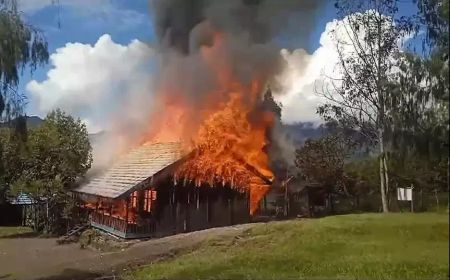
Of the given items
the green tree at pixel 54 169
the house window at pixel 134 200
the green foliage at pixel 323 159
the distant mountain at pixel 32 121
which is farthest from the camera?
the green tree at pixel 54 169

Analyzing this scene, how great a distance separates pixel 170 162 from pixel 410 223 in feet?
51.9

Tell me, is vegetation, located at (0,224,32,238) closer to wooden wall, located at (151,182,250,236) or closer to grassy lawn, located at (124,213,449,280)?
wooden wall, located at (151,182,250,236)

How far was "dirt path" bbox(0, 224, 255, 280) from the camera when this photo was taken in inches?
722

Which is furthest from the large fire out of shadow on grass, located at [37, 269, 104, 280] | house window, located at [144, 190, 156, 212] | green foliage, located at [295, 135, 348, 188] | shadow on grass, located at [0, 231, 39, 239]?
shadow on grass, located at [0, 231, 39, 239]

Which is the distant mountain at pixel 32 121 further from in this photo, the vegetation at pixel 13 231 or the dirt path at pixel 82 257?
the vegetation at pixel 13 231

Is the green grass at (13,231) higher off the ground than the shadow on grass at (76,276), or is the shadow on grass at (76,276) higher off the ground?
the green grass at (13,231)

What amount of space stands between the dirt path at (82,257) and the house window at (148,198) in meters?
1.88

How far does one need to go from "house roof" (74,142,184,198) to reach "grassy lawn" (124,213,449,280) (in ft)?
16.8

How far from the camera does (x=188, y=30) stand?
28469 millimetres

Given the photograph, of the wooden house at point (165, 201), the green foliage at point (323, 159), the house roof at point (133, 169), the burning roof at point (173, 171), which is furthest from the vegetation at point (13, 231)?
the green foliage at point (323, 159)

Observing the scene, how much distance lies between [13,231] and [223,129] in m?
17.2

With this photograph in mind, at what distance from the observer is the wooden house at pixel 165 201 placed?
24219 millimetres

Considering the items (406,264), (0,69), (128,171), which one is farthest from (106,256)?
(406,264)

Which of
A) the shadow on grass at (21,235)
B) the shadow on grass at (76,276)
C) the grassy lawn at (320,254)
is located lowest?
the shadow on grass at (76,276)
